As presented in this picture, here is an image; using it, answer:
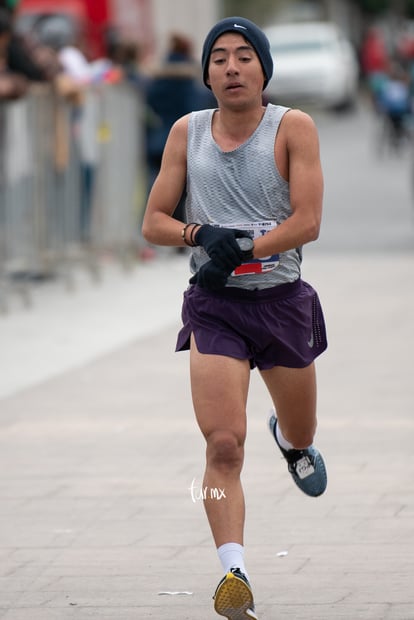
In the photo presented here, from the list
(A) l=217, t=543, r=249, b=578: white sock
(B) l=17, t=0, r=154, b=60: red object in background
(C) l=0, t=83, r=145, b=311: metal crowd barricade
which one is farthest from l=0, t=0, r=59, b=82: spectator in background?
(B) l=17, t=0, r=154, b=60: red object in background

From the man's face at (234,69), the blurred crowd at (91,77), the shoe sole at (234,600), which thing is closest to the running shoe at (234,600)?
the shoe sole at (234,600)

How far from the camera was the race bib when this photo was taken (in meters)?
5.21

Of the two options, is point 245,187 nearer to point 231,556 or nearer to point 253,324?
point 253,324

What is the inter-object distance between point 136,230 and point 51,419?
749cm

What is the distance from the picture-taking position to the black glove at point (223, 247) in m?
5.02

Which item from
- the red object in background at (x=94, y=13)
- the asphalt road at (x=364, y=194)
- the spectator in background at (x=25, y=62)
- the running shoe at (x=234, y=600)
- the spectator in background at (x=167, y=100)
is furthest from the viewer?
the red object in background at (x=94, y=13)

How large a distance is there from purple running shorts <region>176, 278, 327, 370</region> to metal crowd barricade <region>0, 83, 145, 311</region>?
7.03m

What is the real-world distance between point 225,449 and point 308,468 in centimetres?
91

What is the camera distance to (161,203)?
17.5 ft

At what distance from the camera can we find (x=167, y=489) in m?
7.01

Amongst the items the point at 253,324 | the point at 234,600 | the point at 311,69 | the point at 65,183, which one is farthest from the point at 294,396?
the point at 311,69

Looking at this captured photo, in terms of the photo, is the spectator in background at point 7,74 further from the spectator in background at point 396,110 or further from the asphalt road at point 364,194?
the spectator in background at point 396,110

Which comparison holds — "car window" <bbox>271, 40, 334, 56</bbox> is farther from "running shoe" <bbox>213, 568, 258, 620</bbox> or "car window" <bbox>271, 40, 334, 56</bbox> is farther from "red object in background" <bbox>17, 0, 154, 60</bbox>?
"running shoe" <bbox>213, 568, 258, 620</bbox>

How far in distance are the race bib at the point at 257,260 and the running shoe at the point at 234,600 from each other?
3.19 feet
